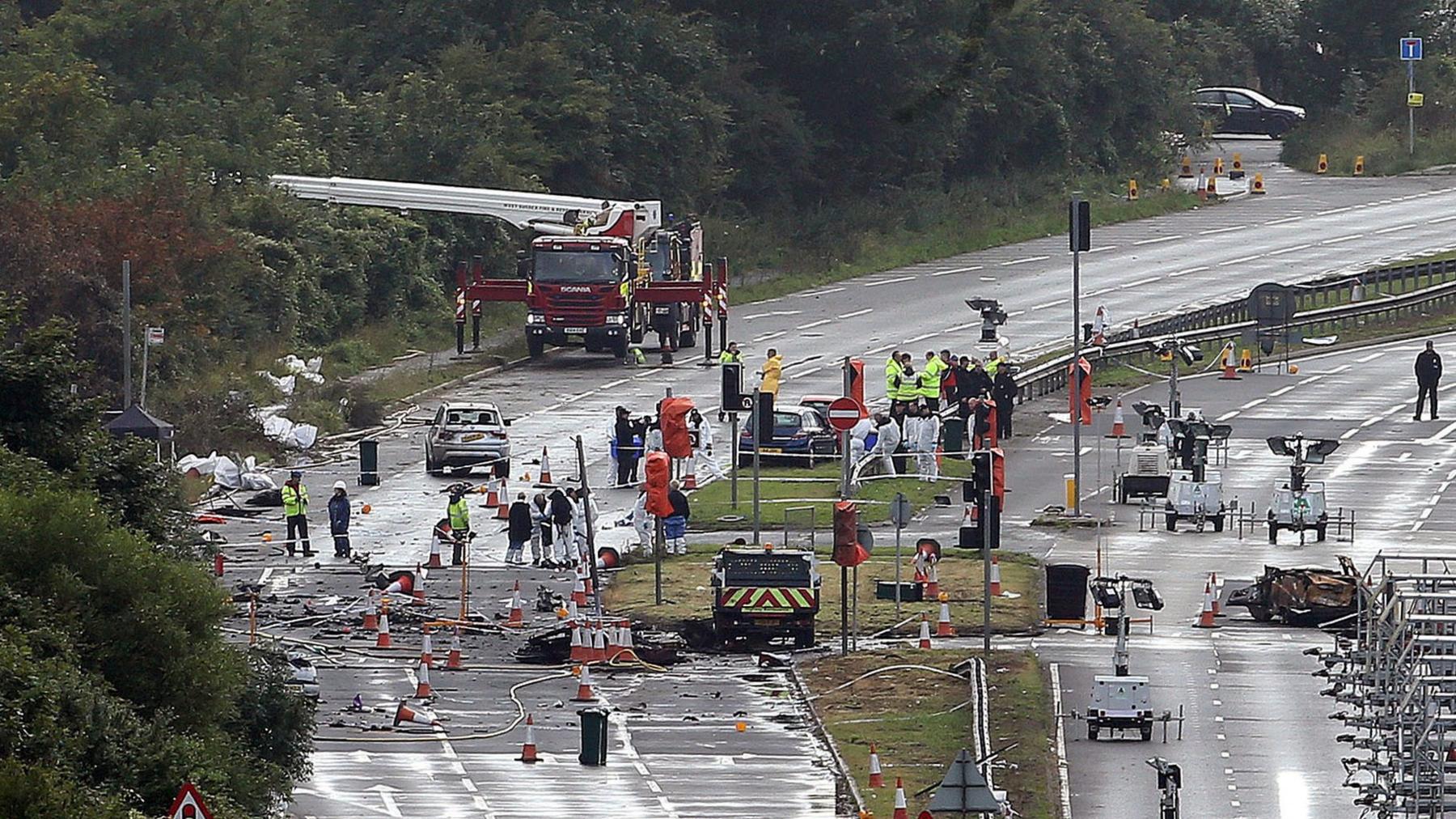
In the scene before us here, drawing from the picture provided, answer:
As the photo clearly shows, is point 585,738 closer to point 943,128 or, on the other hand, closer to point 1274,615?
point 1274,615

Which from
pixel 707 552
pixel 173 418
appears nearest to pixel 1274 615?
pixel 707 552

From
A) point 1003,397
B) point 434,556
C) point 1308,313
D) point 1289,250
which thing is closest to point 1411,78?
point 1289,250

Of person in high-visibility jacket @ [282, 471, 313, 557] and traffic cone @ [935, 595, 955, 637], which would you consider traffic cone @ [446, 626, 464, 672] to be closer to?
traffic cone @ [935, 595, 955, 637]

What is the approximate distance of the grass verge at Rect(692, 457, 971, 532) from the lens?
158 feet

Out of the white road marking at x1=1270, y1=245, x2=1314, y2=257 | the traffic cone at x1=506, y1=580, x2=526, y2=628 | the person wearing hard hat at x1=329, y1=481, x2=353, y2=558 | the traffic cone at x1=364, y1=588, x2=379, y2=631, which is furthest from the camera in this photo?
the white road marking at x1=1270, y1=245, x2=1314, y2=257

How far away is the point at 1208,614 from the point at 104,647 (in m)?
19.1

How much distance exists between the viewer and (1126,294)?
241ft

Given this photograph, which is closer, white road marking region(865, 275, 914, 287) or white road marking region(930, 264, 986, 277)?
white road marking region(865, 275, 914, 287)

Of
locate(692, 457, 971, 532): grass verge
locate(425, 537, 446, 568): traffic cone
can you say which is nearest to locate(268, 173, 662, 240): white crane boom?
locate(692, 457, 971, 532): grass verge

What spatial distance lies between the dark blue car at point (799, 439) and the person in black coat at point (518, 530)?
28.6ft

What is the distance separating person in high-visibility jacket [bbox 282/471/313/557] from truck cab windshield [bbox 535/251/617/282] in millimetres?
18548

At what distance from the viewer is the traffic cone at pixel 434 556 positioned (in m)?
44.2

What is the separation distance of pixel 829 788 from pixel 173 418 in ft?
83.1

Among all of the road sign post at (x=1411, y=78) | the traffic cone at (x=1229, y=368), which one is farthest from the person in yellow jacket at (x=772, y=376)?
the road sign post at (x=1411, y=78)
